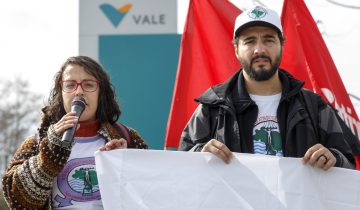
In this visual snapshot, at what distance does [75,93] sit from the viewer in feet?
12.4

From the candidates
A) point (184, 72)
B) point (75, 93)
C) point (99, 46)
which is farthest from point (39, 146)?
point (99, 46)

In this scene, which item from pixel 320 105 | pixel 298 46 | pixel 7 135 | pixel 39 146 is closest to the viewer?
pixel 39 146

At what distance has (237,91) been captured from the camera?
3.94 metres

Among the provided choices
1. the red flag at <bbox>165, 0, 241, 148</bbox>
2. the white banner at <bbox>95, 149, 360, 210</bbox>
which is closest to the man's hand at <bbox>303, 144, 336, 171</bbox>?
the white banner at <bbox>95, 149, 360, 210</bbox>

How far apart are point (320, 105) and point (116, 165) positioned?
3.49 ft

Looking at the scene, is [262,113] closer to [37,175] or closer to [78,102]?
[78,102]

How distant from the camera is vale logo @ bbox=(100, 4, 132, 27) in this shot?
687 centimetres

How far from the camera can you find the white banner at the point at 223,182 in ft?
11.9

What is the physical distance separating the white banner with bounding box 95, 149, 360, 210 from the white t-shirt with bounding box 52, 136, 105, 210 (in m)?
0.15

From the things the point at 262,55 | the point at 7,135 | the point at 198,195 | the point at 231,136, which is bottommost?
the point at 7,135

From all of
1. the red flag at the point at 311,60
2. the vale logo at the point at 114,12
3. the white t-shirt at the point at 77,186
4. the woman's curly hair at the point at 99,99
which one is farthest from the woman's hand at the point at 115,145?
the vale logo at the point at 114,12

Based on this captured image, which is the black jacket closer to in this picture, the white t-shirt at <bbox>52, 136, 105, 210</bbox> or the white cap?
the white cap

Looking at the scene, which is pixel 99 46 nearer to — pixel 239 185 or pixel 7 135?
pixel 239 185

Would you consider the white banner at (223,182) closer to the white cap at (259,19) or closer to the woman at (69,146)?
the woman at (69,146)
